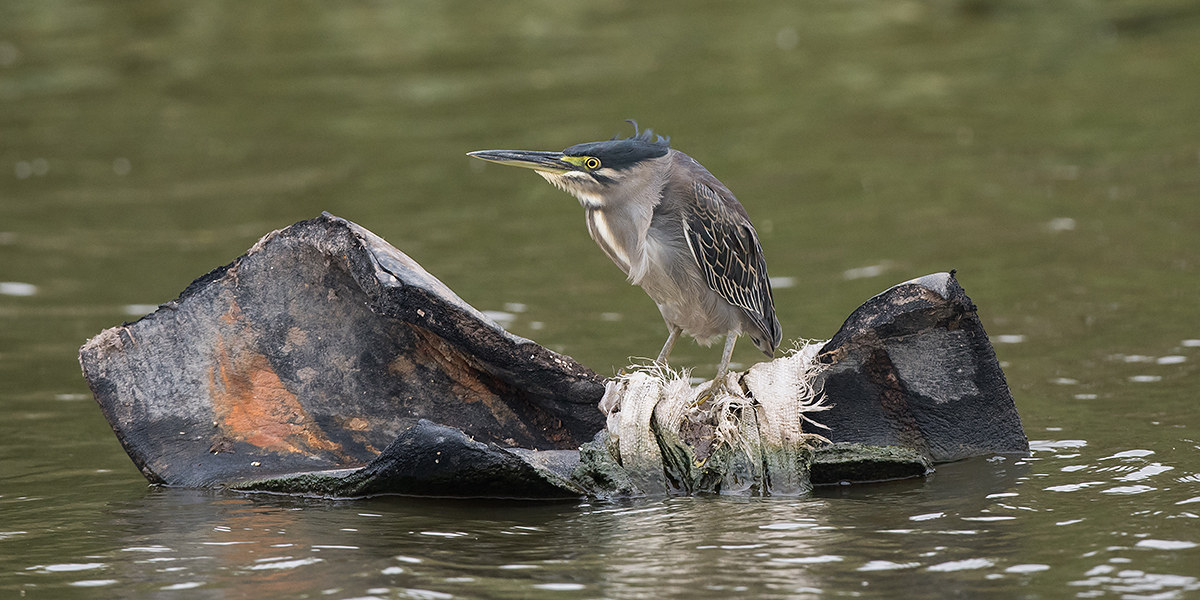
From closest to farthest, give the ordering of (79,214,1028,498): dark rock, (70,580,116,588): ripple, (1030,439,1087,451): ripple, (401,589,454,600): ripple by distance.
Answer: (401,589,454,600): ripple < (70,580,116,588): ripple < (79,214,1028,498): dark rock < (1030,439,1087,451): ripple

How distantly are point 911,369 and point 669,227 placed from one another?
1.23m

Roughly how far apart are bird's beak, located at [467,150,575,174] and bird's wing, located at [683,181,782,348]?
62cm

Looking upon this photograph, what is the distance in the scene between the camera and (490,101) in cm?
1414

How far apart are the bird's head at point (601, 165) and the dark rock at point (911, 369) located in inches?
43.1

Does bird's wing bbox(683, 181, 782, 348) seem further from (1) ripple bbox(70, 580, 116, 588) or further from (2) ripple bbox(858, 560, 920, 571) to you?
(1) ripple bbox(70, 580, 116, 588)

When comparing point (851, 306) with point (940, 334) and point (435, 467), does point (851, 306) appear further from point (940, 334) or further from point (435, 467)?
point (435, 467)

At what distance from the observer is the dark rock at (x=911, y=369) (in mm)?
5285

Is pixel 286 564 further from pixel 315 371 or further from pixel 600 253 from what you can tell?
pixel 600 253

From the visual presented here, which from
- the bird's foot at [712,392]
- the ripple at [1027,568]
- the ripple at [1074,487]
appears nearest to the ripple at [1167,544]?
the ripple at [1027,568]

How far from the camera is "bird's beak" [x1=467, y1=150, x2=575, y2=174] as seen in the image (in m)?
5.49

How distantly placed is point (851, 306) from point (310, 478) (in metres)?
4.10

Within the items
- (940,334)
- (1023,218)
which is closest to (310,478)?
(940,334)

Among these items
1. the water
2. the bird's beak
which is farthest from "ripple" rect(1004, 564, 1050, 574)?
the bird's beak

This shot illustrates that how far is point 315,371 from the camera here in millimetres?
5688
